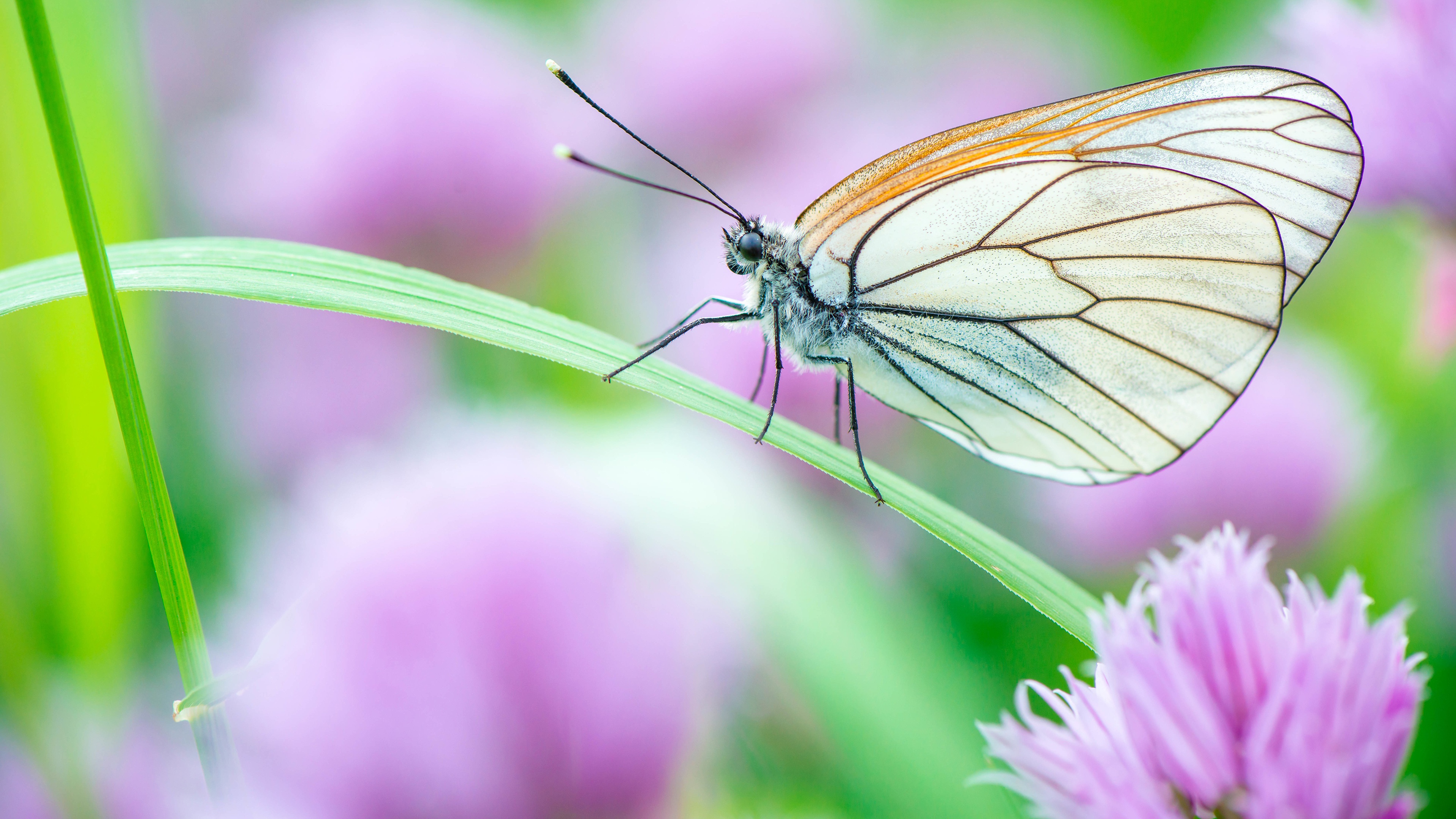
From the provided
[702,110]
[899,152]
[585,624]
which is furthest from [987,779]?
[702,110]

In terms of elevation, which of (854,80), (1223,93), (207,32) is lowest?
(1223,93)

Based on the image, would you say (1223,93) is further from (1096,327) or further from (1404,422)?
(1404,422)

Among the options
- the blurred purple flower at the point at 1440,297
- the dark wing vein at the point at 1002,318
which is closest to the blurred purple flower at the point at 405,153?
the dark wing vein at the point at 1002,318

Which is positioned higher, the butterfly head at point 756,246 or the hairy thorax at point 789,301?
the butterfly head at point 756,246

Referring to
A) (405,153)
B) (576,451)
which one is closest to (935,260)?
(576,451)

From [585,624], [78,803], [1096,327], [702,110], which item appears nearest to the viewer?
[585,624]

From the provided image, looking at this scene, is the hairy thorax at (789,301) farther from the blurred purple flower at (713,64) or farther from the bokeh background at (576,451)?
the blurred purple flower at (713,64)

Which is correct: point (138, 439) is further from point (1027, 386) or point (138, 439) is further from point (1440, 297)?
point (1440, 297)
